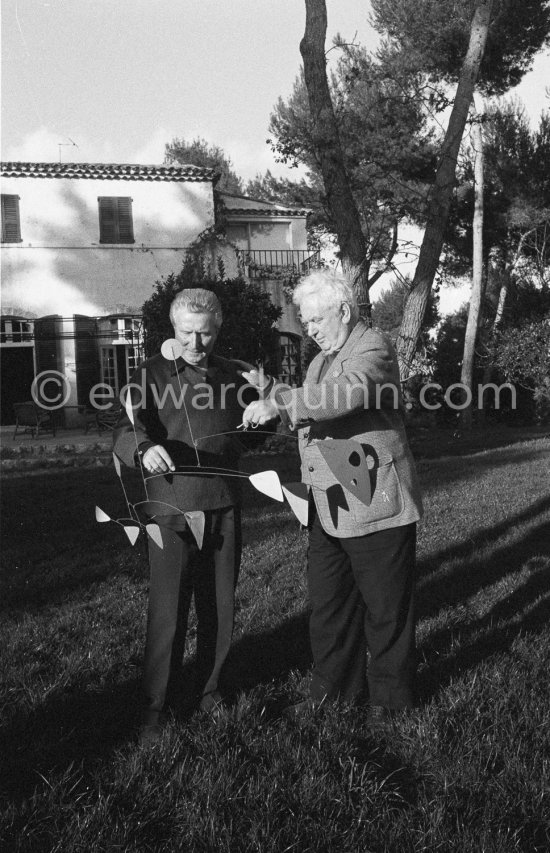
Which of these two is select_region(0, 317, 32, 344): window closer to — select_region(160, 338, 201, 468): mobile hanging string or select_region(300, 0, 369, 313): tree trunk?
select_region(300, 0, 369, 313): tree trunk

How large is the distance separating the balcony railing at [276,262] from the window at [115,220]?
137 inches

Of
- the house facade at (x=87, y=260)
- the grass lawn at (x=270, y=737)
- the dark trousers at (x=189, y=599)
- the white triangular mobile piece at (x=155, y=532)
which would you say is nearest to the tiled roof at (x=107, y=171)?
the house facade at (x=87, y=260)

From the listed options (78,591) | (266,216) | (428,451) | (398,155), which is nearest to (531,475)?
(428,451)

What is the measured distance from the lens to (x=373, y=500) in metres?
3.12

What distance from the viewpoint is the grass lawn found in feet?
8.16

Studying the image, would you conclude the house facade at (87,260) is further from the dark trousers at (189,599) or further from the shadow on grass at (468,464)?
the dark trousers at (189,599)

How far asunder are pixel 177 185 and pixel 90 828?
78.3 ft

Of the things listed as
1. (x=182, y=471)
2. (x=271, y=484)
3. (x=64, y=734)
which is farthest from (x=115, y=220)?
(x=271, y=484)

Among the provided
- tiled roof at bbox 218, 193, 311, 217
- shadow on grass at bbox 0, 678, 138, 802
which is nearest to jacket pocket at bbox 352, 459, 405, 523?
shadow on grass at bbox 0, 678, 138, 802

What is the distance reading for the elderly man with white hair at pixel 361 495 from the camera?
2988 mm

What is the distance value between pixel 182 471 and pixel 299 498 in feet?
1.66

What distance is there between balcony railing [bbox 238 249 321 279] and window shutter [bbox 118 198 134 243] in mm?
3351

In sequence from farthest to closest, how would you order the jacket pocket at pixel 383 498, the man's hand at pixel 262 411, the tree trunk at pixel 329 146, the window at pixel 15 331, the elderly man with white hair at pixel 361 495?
the window at pixel 15 331
the tree trunk at pixel 329 146
the jacket pocket at pixel 383 498
the elderly man with white hair at pixel 361 495
the man's hand at pixel 262 411

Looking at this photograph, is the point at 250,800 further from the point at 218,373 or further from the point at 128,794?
the point at 218,373
